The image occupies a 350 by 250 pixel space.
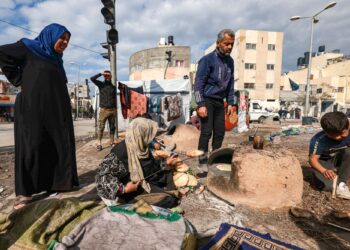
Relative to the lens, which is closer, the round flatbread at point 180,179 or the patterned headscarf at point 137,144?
the patterned headscarf at point 137,144

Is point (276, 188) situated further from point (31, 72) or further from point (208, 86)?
point (31, 72)

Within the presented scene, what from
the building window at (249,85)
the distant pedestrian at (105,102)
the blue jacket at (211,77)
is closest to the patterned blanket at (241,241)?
the blue jacket at (211,77)

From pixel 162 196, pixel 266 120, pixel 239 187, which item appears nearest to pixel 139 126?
pixel 162 196

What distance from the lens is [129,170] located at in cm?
245

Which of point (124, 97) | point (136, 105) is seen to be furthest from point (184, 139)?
point (136, 105)

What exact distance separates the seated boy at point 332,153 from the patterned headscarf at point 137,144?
211cm

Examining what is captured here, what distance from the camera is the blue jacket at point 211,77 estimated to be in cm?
325

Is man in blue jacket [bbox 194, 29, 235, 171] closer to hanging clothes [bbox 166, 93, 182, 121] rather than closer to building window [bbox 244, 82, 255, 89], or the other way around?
hanging clothes [bbox 166, 93, 182, 121]

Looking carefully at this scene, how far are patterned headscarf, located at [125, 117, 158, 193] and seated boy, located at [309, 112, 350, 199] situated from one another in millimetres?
2110

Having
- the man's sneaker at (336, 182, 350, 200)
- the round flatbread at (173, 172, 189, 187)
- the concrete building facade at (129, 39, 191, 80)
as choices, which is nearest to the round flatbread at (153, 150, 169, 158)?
the round flatbread at (173, 172, 189, 187)

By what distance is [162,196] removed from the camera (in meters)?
2.41

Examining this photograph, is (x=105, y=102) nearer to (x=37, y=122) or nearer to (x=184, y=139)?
(x=184, y=139)

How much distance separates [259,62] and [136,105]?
33050 mm

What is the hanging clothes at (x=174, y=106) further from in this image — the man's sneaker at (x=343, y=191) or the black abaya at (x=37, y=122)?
the man's sneaker at (x=343, y=191)
